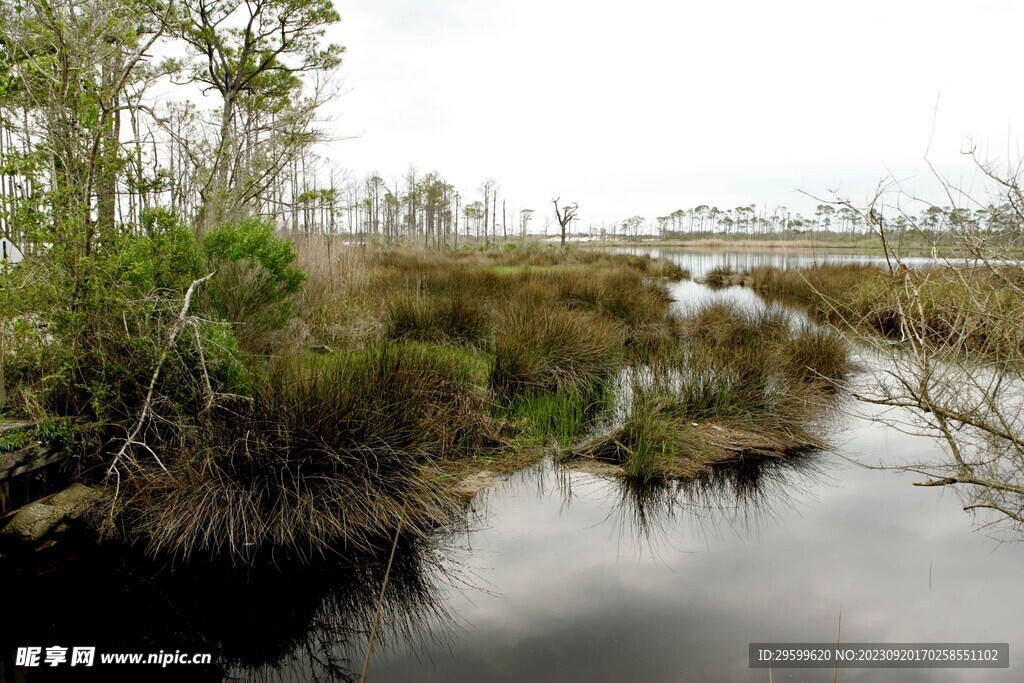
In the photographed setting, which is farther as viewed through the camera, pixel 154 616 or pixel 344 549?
pixel 344 549

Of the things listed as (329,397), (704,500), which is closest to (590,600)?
(704,500)

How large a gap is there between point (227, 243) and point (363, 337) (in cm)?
204

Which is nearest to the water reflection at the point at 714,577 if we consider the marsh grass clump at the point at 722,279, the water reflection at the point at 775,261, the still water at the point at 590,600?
the still water at the point at 590,600

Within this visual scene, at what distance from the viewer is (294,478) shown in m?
4.19

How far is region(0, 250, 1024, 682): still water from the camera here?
3316 millimetres

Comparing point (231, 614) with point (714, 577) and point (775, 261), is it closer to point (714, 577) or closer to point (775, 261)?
point (714, 577)

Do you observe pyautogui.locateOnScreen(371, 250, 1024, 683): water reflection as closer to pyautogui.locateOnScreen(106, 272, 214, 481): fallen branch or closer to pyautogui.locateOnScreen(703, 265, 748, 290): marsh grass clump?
pyautogui.locateOnScreen(106, 272, 214, 481): fallen branch

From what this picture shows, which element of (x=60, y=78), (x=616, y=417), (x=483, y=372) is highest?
(x=60, y=78)

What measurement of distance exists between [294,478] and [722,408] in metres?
3.95

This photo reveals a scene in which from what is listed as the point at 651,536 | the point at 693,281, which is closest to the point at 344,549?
the point at 651,536

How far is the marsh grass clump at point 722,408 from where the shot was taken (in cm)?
561

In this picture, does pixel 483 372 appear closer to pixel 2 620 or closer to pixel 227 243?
pixel 227 243

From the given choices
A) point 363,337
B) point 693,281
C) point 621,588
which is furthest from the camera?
point 693,281

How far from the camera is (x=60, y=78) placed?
14.7ft
